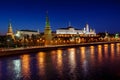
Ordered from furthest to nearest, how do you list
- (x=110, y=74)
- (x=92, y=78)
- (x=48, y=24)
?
(x=48, y=24), (x=110, y=74), (x=92, y=78)

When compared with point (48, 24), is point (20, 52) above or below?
below

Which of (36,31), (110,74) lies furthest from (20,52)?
(36,31)

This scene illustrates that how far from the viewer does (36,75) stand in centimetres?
2230

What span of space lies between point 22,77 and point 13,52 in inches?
991

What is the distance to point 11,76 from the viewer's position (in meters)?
22.2

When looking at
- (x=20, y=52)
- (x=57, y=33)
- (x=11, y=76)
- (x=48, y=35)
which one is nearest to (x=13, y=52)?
(x=20, y=52)

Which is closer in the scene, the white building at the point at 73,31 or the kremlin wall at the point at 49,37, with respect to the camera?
the kremlin wall at the point at 49,37

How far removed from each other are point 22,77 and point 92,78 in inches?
221

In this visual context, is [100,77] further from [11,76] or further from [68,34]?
[68,34]

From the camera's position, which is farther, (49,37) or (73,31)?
(73,31)

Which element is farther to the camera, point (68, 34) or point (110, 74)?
point (68, 34)

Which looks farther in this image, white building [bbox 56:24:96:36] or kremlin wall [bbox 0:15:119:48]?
white building [bbox 56:24:96:36]

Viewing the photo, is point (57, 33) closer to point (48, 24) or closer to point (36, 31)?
point (36, 31)

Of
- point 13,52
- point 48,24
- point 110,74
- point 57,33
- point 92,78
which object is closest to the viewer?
point 92,78
